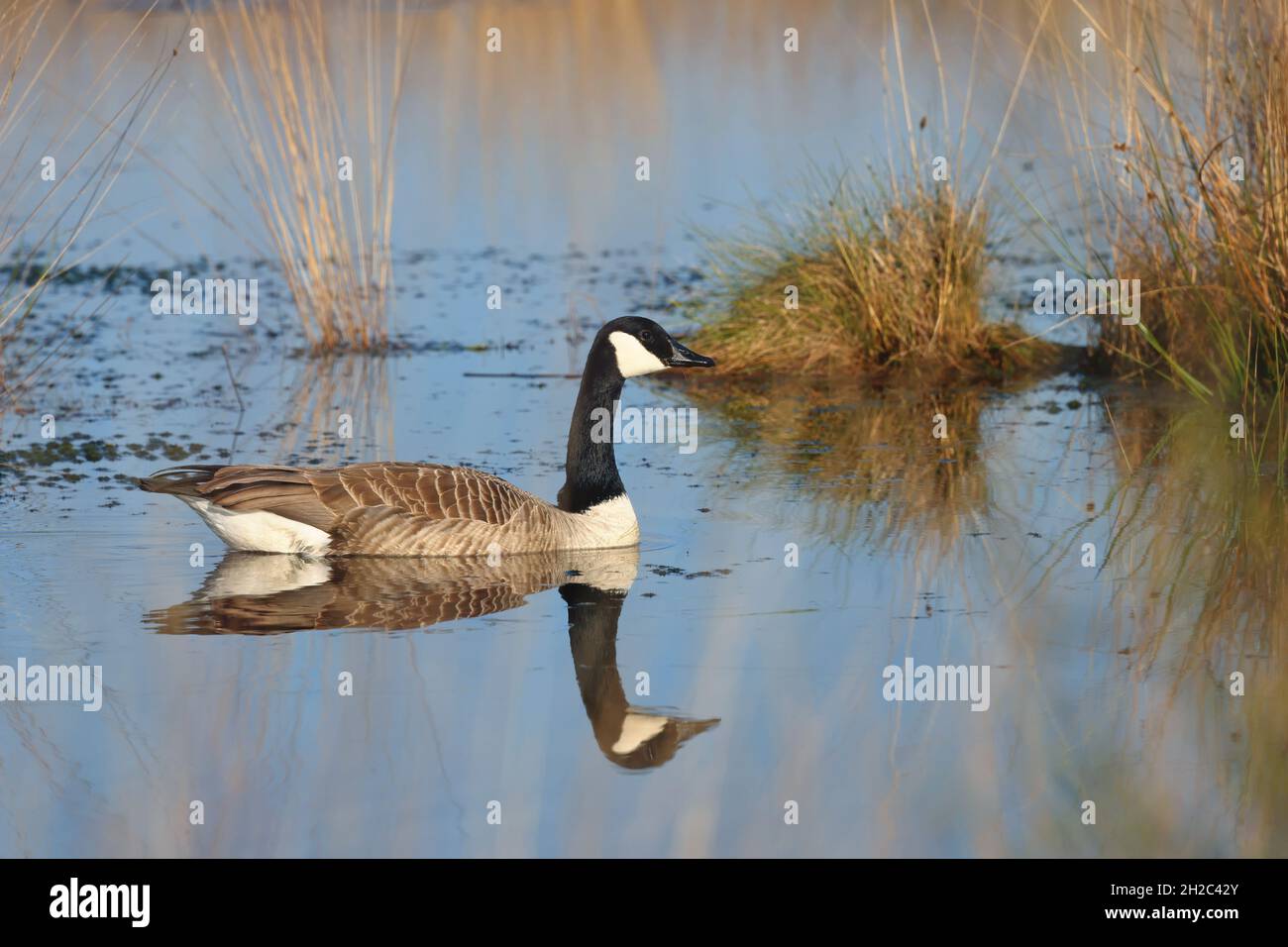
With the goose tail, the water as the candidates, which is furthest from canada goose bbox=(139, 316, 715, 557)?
the water

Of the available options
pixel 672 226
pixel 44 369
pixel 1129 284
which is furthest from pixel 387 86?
pixel 1129 284

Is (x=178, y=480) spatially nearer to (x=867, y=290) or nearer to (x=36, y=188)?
(x=867, y=290)

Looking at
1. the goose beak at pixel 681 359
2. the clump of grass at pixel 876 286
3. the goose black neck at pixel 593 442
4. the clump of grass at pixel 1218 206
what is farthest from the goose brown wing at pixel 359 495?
the clump of grass at pixel 876 286

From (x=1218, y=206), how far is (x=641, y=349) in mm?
3606

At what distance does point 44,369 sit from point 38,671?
22.5ft

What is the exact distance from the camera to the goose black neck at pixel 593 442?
30.7 ft

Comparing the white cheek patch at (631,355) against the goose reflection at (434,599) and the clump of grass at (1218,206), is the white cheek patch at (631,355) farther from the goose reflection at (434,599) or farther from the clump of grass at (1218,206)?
the clump of grass at (1218,206)

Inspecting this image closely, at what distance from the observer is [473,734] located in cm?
643

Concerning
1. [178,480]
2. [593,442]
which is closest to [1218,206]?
[593,442]

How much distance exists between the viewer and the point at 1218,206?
10273 mm

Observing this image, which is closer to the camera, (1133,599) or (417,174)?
(1133,599)

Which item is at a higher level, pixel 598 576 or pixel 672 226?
pixel 672 226
